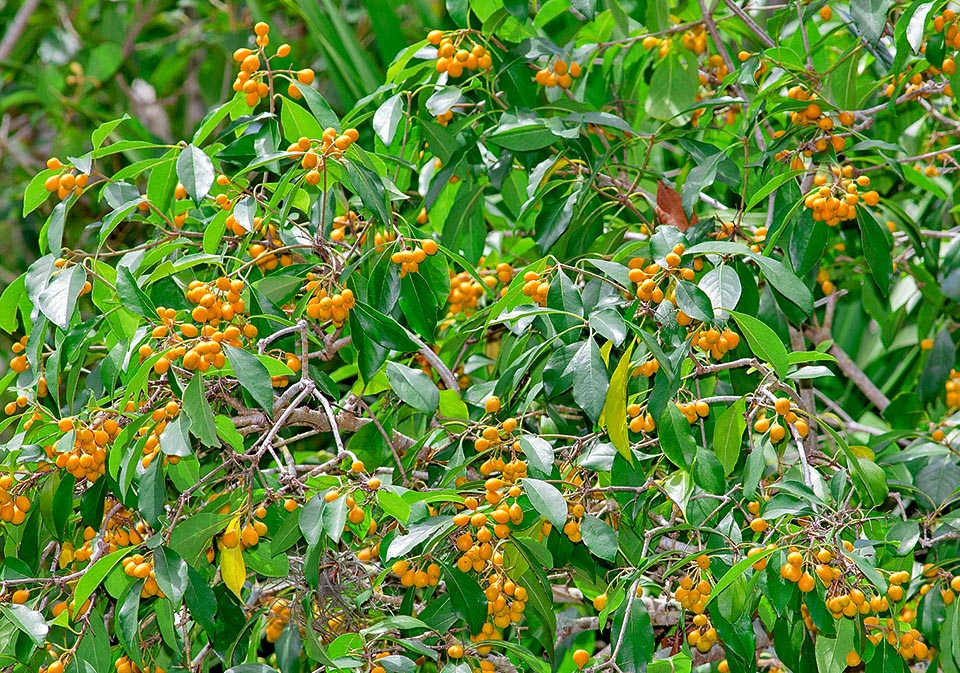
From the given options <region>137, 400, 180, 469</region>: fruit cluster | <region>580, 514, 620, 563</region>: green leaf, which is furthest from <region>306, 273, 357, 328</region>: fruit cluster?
<region>580, 514, 620, 563</region>: green leaf

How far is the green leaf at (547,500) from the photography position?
4.21 feet

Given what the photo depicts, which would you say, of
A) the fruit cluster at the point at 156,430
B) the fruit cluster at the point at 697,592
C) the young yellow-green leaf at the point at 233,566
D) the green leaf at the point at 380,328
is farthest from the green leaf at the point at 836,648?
the fruit cluster at the point at 156,430

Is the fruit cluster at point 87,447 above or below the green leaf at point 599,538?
above

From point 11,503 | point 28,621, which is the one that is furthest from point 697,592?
point 11,503

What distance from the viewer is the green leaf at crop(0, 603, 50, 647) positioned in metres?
1.35

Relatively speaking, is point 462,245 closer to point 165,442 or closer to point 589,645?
point 165,442

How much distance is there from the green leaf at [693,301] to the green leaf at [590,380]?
12 cm

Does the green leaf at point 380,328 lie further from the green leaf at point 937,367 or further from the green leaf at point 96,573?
the green leaf at point 937,367

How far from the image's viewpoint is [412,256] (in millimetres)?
1496

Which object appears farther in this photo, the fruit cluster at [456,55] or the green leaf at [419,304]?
the fruit cluster at [456,55]

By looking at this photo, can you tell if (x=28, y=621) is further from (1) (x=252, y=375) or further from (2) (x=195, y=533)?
(1) (x=252, y=375)

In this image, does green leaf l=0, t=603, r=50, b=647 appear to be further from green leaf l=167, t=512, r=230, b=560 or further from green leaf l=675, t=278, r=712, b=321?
green leaf l=675, t=278, r=712, b=321

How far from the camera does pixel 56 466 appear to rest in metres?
1.55

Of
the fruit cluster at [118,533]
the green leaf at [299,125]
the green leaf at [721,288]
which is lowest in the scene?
the green leaf at [721,288]
